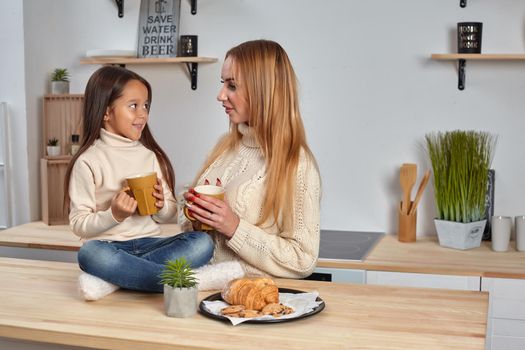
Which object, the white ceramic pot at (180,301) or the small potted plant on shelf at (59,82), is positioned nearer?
the white ceramic pot at (180,301)

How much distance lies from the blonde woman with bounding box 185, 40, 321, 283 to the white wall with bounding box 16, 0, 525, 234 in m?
1.33

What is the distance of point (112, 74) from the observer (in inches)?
86.6

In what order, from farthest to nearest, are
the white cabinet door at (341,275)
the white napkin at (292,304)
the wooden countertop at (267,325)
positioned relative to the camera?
1. the white cabinet door at (341,275)
2. the white napkin at (292,304)
3. the wooden countertop at (267,325)

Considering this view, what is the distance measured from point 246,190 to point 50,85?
1.98 metres

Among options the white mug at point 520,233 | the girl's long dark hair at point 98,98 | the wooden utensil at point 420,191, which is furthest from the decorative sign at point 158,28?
the white mug at point 520,233

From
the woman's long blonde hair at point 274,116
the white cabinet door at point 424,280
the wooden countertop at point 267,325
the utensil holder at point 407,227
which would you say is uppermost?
the woman's long blonde hair at point 274,116

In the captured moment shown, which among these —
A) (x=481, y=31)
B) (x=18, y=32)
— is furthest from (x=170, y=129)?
(x=481, y=31)

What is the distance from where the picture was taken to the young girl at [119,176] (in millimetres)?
1880

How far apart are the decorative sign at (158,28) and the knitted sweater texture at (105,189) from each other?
146 cm

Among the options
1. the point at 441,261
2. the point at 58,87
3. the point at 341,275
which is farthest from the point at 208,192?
the point at 58,87

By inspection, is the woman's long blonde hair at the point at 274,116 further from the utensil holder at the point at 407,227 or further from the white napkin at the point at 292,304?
the utensil holder at the point at 407,227

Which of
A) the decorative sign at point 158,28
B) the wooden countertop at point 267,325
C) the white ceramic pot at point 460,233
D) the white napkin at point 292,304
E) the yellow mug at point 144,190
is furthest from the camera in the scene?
the decorative sign at point 158,28

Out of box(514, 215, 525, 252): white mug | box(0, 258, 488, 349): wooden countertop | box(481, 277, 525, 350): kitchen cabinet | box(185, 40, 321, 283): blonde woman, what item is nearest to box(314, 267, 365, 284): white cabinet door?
box(481, 277, 525, 350): kitchen cabinet

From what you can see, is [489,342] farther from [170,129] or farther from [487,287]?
[170,129]
